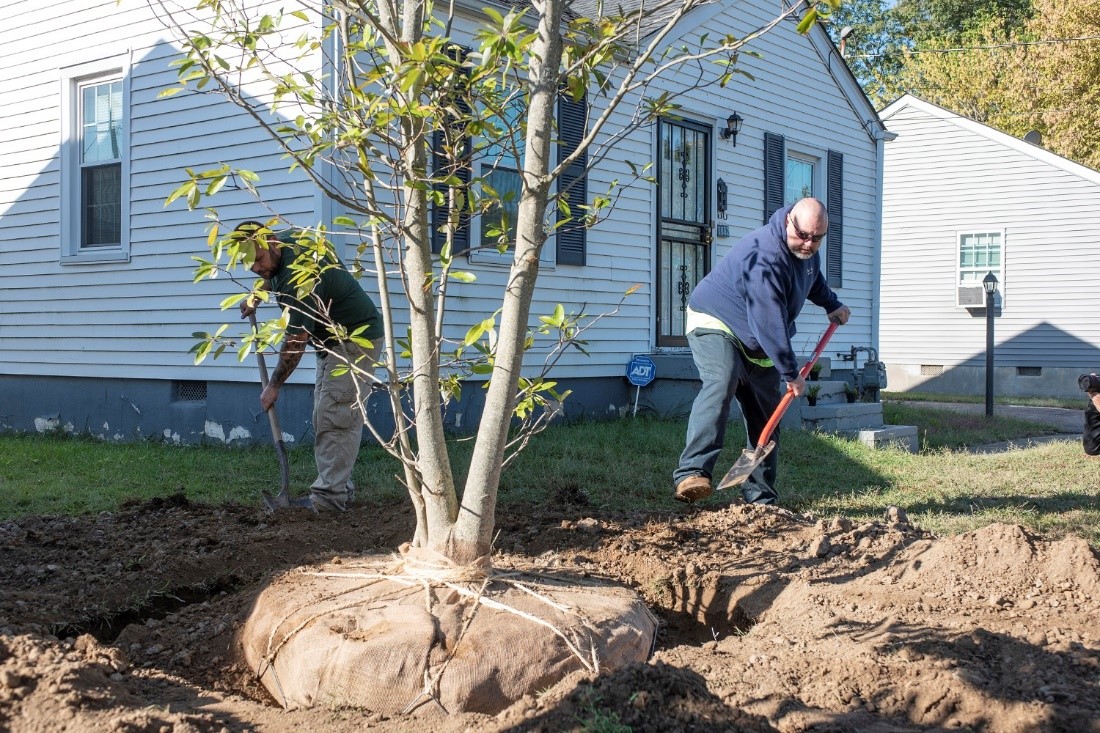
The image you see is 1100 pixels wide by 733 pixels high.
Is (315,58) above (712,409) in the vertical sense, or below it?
above

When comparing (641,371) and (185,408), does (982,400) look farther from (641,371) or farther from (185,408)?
(185,408)

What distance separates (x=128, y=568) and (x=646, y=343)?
829 cm

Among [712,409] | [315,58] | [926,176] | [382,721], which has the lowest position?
[382,721]

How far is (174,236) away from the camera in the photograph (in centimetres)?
988

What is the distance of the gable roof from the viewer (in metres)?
21.0

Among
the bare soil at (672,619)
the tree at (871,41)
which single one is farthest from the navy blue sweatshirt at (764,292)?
the tree at (871,41)

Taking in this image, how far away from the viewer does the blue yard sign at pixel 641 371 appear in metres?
11.8

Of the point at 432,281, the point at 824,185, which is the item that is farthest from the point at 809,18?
the point at 824,185

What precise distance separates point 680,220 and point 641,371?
7.02ft

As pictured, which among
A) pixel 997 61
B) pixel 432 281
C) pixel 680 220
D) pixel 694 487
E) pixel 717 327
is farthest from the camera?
pixel 997 61

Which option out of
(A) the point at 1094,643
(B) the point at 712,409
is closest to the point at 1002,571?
(A) the point at 1094,643

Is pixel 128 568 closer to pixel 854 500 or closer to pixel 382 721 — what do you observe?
pixel 382 721

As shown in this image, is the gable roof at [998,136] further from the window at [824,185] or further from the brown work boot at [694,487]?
the brown work boot at [694,487]

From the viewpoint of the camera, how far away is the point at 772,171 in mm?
13805
